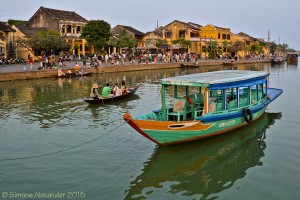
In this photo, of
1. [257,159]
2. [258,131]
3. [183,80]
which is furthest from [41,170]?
[258,131]

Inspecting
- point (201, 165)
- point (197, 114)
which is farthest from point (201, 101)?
point (201, 165)

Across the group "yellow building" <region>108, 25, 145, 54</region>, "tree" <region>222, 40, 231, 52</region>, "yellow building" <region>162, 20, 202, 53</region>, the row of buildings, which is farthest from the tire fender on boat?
"tree" <region>222, 40, 231, 52</region>

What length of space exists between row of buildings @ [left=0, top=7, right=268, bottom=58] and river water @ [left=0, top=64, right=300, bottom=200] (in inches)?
1193

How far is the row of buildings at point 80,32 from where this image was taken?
4406cm

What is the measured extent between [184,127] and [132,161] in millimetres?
1912

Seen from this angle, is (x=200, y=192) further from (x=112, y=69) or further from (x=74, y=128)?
(x=112, y=69)

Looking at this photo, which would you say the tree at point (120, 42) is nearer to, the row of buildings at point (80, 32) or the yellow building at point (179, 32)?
the row of buildings at point (80, 32)

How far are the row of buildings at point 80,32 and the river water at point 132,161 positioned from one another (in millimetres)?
30291

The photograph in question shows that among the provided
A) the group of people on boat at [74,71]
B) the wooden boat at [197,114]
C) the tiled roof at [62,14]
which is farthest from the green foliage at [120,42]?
the wooden boat at [197,114]

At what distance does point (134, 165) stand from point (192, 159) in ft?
5.82

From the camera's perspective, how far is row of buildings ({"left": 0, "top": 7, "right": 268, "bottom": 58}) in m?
44.1

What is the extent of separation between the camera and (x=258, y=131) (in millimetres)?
13438

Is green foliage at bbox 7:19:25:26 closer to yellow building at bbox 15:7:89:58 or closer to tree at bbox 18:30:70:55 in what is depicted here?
yellow building at bbox 15:7:89:58

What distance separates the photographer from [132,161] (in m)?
10.1
